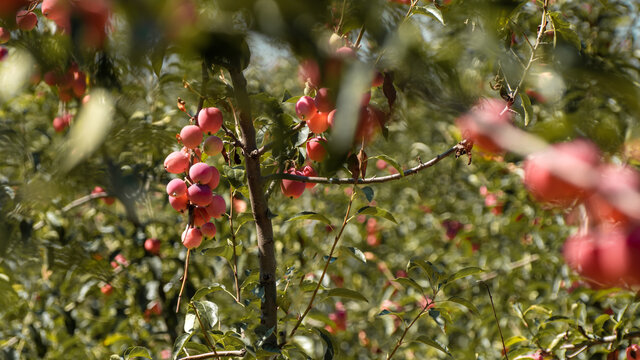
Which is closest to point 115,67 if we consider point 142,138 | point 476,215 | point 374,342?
point 142,138

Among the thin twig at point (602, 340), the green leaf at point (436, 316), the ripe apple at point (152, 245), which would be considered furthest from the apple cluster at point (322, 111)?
the ripe apple at point (152, 245)

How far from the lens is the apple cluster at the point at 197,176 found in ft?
2.98

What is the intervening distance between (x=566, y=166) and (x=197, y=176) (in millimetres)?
785

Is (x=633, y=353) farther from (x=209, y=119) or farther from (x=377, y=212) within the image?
(x=209, y=119)

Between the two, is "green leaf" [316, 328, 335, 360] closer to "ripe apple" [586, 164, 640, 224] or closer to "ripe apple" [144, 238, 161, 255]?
"ripe apple" [586, 164, 640, 224]

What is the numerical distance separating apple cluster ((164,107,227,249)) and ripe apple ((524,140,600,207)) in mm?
682

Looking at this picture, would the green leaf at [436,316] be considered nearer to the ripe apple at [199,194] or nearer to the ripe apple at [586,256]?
the ripe apple at [199,194]

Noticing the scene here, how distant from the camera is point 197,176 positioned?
0.95 m

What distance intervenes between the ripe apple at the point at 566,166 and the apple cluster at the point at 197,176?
0.68 m

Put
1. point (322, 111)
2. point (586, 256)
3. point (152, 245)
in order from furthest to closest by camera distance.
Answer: point (152, 245) → point (322, 111) → point (586, 256)

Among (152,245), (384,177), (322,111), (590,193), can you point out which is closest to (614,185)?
(590,193)

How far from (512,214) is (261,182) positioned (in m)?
1.66

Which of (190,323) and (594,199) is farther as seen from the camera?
(190,323)

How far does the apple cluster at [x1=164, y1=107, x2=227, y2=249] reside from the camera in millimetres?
908
